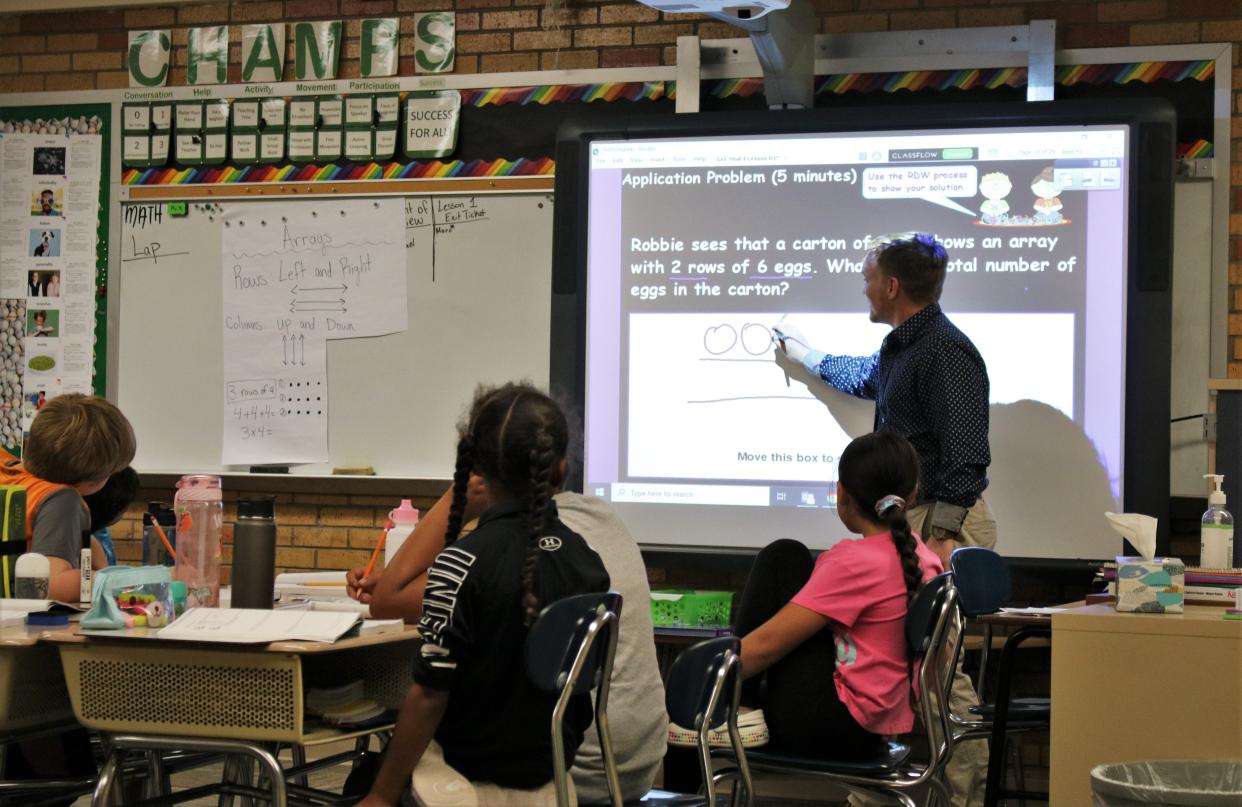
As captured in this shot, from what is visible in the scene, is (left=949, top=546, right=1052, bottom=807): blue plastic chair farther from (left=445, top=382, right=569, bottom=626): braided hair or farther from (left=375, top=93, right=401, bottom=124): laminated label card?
(left=375, top=93, right=401, bottom=124): laminated label card

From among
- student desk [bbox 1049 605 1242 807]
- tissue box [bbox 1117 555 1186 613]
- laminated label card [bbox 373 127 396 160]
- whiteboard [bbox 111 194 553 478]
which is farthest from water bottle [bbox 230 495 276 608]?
laminated label card [bbox 373 127 396 160]

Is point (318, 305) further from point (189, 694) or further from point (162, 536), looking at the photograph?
point (189, 694)

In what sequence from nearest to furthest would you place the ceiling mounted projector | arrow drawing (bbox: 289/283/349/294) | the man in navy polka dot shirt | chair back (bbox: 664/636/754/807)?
chair back (bbox: 664/636/754/807) → the man in navy polka dot shirt → the ceiling mounted projector → arrow drawing (bbox: 289/283/349/294)

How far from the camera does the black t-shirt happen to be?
1901 millimetres

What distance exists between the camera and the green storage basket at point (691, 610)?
406cm

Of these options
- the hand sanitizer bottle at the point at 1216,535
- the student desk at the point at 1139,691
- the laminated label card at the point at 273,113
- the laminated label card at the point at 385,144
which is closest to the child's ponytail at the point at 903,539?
the student desk at the point at 1139,691

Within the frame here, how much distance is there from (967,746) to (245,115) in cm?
326

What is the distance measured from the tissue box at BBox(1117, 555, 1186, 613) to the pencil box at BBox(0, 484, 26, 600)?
209 cm

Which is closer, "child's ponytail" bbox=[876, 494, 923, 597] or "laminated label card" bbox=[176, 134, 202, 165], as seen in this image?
"child's ponytail" bbox=[876, 494, 923, 597]

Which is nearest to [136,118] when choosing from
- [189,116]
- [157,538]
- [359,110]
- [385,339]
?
[189,116]

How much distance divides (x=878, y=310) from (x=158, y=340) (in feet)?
8.79

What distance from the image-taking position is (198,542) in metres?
2.46

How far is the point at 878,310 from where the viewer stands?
3.78 meters

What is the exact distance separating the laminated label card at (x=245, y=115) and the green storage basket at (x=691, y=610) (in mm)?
2274
